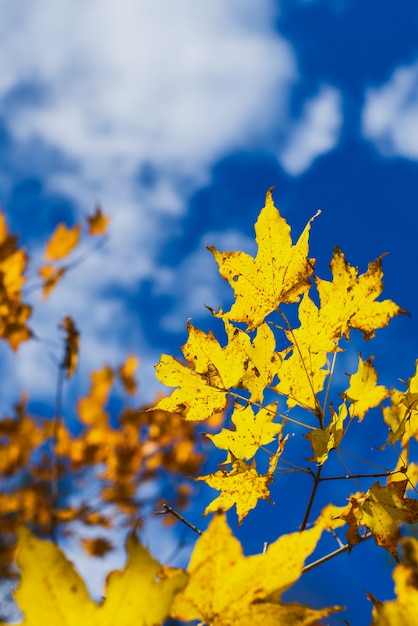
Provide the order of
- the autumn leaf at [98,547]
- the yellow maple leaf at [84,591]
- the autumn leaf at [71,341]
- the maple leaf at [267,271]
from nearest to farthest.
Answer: the yellow maple leaf at [84,591]
the maple leaf at [267,271]
the autumn leaf at [71,341]
the autumn leaf at [98,547]

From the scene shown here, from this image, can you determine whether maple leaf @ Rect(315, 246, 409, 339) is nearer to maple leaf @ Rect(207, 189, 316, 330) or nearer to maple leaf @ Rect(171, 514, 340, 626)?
maple leaf @ Rect(207, 189, 316, 330)

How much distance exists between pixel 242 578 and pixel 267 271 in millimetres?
421

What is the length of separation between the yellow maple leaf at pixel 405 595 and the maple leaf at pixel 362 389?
0.24 meters

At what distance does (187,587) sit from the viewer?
0.49m

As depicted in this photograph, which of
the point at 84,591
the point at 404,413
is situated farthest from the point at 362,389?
the point at 84,591

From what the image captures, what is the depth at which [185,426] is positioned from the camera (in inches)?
202

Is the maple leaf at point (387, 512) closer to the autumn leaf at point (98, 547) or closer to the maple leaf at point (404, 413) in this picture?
the maple leaf at point (404, 413)

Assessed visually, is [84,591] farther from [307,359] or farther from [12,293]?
[12,293]

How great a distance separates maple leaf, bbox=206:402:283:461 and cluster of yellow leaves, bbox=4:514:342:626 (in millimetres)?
274

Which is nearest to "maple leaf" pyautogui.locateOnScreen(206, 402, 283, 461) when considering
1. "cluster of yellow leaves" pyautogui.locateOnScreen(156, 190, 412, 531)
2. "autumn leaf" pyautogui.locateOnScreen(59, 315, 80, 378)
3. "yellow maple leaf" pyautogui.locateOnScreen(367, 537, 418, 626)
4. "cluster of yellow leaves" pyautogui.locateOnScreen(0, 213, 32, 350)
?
"cluster of yellow leaves" pyautogui.locateOnScreen(156, 190, 412, 531)

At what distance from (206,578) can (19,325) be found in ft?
6.79

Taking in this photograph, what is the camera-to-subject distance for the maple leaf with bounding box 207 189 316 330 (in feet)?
2.51

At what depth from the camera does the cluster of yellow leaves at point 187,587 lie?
1.43ft

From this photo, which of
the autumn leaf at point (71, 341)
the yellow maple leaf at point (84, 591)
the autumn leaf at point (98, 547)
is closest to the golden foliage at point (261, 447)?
the yellow maple leaf at point (84, 591)
